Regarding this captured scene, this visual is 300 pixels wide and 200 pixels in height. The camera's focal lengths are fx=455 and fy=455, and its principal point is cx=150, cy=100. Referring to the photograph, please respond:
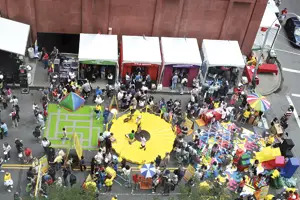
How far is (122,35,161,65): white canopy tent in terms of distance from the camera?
3180 cm

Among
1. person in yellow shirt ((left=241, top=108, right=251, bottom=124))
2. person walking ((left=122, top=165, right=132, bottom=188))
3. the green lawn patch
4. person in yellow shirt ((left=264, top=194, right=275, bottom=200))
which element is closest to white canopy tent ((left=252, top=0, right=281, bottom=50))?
person in yellow shirt ((left=241, top=108, right=251, bottom=124))

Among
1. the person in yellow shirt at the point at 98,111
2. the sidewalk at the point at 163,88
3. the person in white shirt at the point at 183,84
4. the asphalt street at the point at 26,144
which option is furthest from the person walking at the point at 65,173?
the person in white shirt at the point at 183,84

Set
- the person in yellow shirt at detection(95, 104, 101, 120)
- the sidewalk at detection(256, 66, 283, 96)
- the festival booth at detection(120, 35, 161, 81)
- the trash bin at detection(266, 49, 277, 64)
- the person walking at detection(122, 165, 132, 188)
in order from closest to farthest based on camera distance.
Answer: the person walking at detection(122, 165, 132, 188) < the person in yellow shirt at detection(95, 104, 101, 120) < the festival booth at detection(120, 35, 161, 81) < the sidewalk at detection(256, 66, 283, 96) < the trash bin at detection(266, 49, 277, 64)

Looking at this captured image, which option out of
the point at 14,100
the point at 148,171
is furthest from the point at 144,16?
the point at 148,171

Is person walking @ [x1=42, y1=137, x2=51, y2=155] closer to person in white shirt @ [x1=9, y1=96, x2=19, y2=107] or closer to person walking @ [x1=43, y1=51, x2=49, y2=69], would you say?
person in white shirt @ [x1=9, y1=96, x2=19, y2=107]

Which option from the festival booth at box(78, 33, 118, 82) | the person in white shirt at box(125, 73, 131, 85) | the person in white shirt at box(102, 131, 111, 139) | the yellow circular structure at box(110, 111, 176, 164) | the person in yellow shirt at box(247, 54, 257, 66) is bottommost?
the yellow circular structure at box(110, 111, 176, 164)

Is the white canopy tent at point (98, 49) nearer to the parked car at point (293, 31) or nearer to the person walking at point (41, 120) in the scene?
the person walking at point (41, 120)

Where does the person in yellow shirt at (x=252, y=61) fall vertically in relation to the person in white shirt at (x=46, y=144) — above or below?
above

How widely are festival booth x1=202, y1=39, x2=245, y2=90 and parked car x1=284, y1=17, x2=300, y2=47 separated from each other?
322 inches

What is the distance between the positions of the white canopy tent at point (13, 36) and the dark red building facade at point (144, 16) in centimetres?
59

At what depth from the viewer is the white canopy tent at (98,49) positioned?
103ft

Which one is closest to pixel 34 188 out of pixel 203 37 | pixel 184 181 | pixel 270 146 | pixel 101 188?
pixel 101 188

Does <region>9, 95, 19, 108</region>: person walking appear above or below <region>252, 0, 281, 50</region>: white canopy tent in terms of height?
below

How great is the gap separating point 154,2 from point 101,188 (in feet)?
45.2
